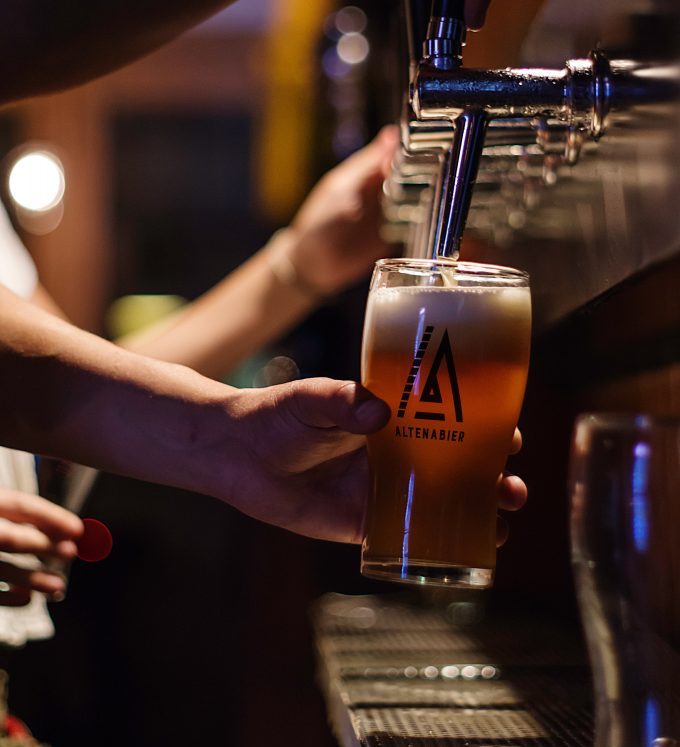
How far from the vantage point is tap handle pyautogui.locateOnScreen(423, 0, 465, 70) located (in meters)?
0.74

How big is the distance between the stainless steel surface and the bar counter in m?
0.40

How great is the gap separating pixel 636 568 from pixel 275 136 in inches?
101

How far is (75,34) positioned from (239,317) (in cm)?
105

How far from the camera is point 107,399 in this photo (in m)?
0.83

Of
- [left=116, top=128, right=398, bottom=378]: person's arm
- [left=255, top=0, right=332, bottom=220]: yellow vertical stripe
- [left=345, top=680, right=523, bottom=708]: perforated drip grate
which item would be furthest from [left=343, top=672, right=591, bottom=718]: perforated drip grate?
[left=255, top=0, right=332, bottom=220]: yellow vertical stripe

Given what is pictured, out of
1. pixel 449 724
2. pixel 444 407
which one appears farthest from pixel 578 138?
pixel 449 724

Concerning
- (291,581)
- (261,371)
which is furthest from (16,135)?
(291,581)

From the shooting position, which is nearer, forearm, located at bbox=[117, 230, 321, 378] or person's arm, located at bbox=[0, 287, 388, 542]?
person's arm, located at bbox=[0, 287, 388, 542]

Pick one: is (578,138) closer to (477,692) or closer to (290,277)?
(477,692)

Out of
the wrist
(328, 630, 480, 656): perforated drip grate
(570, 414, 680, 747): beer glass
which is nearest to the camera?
(570, 414, 680, 747): beer glass

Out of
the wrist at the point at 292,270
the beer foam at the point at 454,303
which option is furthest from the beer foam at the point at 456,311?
the wrist at the point at 292,270

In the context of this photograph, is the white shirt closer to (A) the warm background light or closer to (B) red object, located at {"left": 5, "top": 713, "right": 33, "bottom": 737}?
(B) red object, located at {"left": 5, "top": 713, "right": 33, "bottom": 737}

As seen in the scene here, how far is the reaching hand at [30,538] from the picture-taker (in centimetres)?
98

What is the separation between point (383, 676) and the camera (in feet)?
3.88
